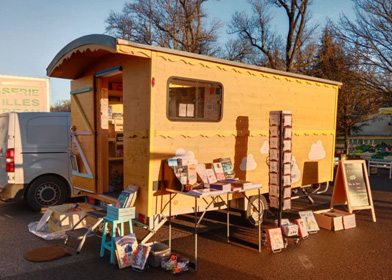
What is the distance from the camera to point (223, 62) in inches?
215

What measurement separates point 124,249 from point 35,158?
3842 millimetres

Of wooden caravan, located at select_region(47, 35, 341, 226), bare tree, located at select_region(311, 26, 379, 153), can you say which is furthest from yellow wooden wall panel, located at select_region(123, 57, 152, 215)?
bare tree, located at select_region(311, 26, 379, 153)

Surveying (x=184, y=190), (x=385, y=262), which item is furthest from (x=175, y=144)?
(x=385, y=262)

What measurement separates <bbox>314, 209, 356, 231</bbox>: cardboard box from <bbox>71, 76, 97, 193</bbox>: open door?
12.8 ft

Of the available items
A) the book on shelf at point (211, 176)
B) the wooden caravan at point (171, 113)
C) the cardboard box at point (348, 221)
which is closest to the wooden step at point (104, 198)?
the wooden caravan at point (171, 113)

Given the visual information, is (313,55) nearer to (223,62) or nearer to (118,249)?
(223,62)

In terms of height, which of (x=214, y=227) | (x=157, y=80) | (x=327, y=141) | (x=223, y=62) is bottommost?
(x=214, y=227)

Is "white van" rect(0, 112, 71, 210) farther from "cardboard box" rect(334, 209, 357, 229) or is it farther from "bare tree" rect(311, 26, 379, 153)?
"bare tree" rect(311, 26, 379, 153)

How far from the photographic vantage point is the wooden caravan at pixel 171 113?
4.74 meters

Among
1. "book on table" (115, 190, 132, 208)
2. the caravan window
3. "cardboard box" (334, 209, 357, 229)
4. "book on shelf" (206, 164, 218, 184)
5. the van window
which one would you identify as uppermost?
the caravan window

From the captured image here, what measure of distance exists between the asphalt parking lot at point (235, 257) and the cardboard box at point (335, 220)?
129mm

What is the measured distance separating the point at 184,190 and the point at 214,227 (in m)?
2.01

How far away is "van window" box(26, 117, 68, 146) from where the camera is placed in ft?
24.2

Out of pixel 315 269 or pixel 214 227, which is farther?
pixel 214 227
